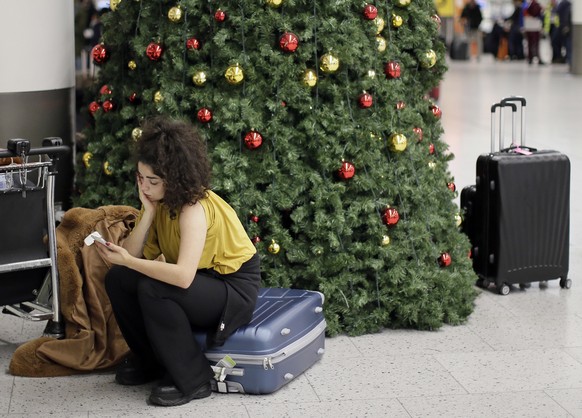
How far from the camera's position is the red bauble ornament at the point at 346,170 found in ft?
15.8

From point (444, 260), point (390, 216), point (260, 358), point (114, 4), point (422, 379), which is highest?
point (114, 4)

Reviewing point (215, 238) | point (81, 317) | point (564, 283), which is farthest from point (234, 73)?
point (564, 283)

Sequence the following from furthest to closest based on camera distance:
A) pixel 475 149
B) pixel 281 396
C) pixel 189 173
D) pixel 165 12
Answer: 1. pixel 475 149
2. pixel 165 12
3. pixel 281 396
4. pixel 189 173

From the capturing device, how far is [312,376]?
4.32 metres

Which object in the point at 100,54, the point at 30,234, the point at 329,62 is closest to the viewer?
the point at 30,234

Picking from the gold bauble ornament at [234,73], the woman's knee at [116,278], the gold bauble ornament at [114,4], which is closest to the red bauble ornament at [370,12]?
the gold bauble ornament at [234,73]

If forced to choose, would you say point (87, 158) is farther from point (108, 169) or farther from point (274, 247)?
point (274, 247)

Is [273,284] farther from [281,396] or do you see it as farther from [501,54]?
[501,54]

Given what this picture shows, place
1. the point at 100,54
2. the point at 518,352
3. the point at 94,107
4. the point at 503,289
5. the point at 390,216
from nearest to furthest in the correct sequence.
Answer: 1. the point at 518,352
2. the point at 390,216
3. the point at 100,54
4. the point at 94,107
5. the point at 503,289

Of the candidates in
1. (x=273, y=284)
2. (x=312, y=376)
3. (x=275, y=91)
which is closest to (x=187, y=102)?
(x=275, y=91)

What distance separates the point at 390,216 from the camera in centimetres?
487

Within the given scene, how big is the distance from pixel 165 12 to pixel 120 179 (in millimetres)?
884

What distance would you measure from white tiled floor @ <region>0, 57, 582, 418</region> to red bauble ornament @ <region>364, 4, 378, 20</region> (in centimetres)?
151

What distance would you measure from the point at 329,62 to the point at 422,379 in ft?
4.96
